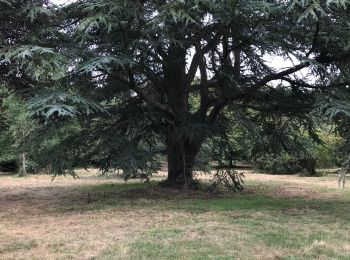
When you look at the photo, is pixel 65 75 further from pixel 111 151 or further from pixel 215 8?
pixel 215 8

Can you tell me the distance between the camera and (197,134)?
13188 millimetres

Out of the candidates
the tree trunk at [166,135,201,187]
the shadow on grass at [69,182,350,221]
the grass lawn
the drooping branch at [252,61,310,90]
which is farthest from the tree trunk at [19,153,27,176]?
the drooping branch at [252,61,310,90]

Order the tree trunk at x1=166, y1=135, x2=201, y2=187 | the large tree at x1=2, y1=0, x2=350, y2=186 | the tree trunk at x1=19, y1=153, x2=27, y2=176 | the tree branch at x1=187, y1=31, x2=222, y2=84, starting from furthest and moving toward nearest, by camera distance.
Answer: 1. the tree trunk at x1=19, y1=153, x2=27, y2=176
2. the tree trunk at x1=166, y1=135, x2=201, y2=187
3. the tree branch at x1=187, y1=31, x2=222, y2=84
4. the large tree at x1=2, y1=0, x2=350, y2=186

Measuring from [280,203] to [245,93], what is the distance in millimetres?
3324

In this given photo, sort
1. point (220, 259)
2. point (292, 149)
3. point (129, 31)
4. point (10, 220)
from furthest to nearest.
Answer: point (292, 149) → point (129, 31) → point (10, 220) → point (220, 259)

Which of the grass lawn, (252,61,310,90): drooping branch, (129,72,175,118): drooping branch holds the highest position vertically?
(252,61,310,90): drooping branch

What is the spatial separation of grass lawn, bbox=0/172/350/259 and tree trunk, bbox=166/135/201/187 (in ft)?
3.27

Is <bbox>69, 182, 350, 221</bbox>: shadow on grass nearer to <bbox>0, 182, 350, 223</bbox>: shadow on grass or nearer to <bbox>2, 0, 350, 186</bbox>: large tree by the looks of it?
<bbox>0, 182, 350, 223</bbox>: shadow on grass

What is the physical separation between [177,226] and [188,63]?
756 cm

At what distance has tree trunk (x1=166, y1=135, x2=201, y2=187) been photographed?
15.2 meters

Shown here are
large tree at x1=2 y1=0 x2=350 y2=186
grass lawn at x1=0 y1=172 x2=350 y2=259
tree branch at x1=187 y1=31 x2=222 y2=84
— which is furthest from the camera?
tree branch at x1=187 y1=31 x2=222 y2=84

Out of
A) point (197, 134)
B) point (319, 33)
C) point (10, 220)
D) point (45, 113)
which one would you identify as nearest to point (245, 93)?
point (197, 134)

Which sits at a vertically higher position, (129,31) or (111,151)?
(129,31)

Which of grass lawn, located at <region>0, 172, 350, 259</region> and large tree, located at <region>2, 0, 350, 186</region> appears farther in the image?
large tree, located at <region>2, 0, 350, 186</region>
